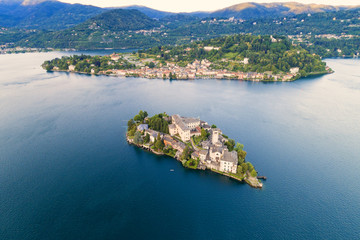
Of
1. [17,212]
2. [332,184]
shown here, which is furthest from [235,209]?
[17,212]

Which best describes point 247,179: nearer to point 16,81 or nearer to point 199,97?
point 199,97

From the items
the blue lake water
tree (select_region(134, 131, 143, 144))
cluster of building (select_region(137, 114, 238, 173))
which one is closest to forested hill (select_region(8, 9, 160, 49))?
the blue lake water

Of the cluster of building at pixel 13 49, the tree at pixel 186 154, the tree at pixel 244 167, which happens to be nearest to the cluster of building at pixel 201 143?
the tree at pixel 186 154

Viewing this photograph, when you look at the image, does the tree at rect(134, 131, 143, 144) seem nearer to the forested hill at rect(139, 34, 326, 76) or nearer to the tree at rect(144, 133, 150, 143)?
the tree at rect(144, 133, 150, 143)

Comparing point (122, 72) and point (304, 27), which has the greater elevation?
point (304, 27)

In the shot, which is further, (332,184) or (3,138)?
(3,138)

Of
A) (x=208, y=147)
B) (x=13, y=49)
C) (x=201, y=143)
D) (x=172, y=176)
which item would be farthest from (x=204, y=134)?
(x=13, y=49)

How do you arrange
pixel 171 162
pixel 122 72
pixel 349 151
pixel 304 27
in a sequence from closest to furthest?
1. pixel 171 162
2. pixel 349 151
3. pixel 122 72
4. pixel 304 27
